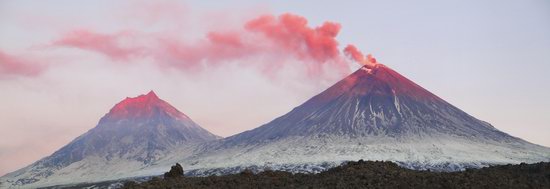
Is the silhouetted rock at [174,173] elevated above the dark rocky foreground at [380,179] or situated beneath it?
elevated above

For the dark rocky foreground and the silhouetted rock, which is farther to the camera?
the silhouetted rock

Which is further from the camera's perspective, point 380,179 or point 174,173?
point 174,173

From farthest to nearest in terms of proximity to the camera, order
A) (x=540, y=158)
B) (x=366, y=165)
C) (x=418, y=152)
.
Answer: (x=418, y=152)
(x=540, y=158)
(x=366, y=165)

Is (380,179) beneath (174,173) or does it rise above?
beneath

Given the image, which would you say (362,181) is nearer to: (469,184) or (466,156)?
(469,184)

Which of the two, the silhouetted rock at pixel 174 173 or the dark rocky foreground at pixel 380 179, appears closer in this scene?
the dark rocky foreground at pixel 380 179

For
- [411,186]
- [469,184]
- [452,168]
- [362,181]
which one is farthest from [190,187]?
[452,168]

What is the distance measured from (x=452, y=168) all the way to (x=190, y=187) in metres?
148

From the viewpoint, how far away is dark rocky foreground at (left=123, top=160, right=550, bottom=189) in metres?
32.6

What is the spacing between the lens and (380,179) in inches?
1337

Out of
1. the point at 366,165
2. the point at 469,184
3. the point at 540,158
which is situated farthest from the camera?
the point at 540,158

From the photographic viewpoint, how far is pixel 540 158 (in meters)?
184

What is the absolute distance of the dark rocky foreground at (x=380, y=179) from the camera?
32.6 m

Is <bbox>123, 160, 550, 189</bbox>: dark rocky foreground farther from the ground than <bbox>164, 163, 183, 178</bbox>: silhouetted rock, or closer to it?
closer to it
